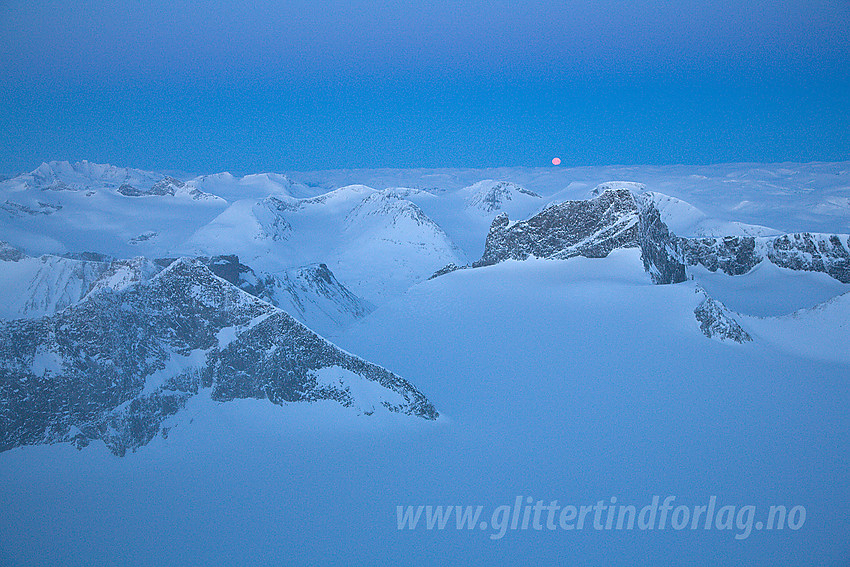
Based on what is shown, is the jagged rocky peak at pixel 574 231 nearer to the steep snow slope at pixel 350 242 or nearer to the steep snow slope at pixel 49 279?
the steep snow slope at pixel 49 279

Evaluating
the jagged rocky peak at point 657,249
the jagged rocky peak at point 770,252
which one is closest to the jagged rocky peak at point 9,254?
the jagged rocky peak at point 657,249

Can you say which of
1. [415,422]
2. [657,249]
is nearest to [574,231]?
[657,249]

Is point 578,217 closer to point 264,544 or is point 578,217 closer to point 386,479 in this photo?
point 386,479

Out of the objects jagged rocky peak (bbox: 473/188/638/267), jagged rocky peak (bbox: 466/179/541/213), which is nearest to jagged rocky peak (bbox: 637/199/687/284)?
jagged rocky peak (bbox: 473/188/638/267)

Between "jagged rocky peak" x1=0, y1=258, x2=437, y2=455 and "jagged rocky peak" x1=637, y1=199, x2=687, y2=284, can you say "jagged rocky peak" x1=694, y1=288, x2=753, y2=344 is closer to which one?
"jagged rocky peak" x1=637, y1=199, x2=687, y2=284

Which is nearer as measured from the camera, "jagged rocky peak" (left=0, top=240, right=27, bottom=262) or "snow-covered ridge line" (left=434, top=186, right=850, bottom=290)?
"snow-covered ridge line" (left=434, top=186, right=850, bottom=290)

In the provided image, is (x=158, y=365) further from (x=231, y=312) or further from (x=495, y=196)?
(x=495, y=196)
